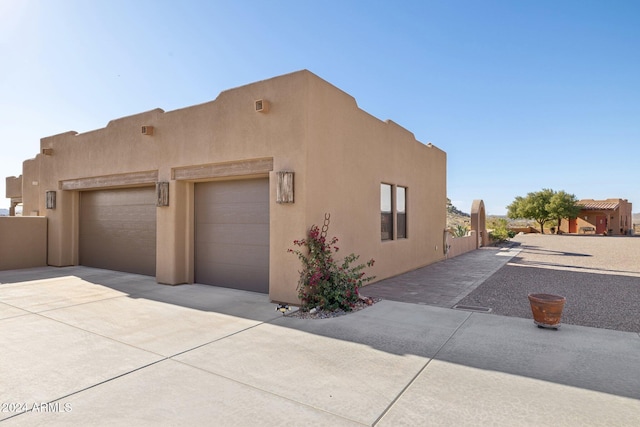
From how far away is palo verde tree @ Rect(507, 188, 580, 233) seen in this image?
4075 cm

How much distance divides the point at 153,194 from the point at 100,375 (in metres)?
7.27

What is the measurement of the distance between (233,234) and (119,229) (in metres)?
5.14

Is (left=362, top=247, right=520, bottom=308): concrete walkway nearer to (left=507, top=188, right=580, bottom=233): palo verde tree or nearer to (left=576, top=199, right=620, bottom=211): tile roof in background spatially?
(left=507, top=188, right=580, bottom=233): palo verde tree

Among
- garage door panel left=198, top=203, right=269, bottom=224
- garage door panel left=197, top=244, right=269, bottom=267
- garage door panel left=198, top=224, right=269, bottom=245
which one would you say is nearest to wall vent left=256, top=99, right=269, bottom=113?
garage door panel left=198, top=203, right=269, bottom=224

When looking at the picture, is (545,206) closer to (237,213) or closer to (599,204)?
(599,204)

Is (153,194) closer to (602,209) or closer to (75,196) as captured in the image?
(75,196)

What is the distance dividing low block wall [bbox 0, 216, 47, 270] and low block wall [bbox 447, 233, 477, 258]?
650 inches

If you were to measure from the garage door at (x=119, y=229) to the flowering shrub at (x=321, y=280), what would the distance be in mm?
5626

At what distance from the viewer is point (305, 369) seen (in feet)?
12.6

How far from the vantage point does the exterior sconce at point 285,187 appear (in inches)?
264

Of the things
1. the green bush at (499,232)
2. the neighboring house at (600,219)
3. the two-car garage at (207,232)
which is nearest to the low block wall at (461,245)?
the green bush at (499,232)

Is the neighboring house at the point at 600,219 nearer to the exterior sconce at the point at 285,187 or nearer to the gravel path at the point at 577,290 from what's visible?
the gravel path at the point at 577,290

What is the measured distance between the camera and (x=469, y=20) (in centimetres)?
1080

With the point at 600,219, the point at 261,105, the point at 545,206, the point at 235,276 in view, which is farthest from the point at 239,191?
the point at 600,219
